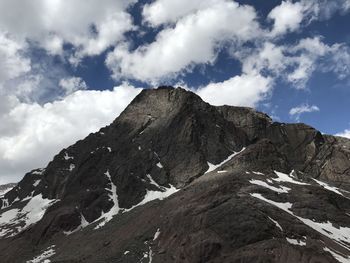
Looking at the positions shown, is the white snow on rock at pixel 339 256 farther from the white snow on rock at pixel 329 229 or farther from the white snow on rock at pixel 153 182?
the white snow on rock at pixel 153 182

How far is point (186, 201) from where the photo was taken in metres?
114

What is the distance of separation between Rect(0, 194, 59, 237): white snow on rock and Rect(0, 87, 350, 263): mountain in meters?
0.74

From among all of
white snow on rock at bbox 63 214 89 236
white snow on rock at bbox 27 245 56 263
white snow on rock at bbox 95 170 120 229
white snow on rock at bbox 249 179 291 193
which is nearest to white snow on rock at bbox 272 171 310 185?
white snow on rock at bbox 249 179 291 193

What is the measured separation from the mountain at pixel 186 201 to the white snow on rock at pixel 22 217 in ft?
2.42

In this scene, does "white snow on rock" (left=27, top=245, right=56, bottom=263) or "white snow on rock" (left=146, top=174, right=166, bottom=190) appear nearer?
"white snow on rock" (left=27, top=245, right=56, bottom=263)

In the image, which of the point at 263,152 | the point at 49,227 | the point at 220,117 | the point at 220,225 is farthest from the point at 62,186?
the point at 220,225

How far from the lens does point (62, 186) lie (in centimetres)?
19588

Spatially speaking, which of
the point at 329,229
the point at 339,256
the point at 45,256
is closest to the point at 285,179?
the point at 329,229

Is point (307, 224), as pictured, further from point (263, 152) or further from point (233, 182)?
point (263, 152)

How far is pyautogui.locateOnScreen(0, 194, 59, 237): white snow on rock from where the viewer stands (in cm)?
16743

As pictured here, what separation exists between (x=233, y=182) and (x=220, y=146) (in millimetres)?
55326

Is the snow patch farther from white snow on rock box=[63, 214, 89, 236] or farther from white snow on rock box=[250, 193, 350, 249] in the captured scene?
white snow on rock box=[250, 193, 350, 249]

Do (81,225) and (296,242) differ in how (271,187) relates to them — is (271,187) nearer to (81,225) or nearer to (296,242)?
(296,242)

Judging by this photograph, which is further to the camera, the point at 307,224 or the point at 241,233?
the point at 307,224
